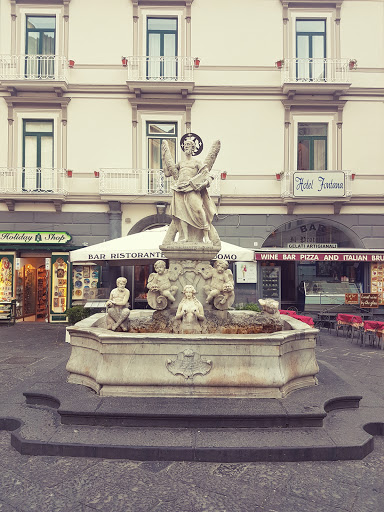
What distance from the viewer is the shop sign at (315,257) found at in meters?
14.5

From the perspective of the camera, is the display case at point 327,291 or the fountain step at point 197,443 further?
the display case at point 327,291

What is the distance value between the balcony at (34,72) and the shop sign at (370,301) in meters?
12.7

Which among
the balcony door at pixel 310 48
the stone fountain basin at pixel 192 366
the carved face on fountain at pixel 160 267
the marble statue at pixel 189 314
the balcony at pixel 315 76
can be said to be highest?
the balcony door at pixel 310 48

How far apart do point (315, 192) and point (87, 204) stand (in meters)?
8.39

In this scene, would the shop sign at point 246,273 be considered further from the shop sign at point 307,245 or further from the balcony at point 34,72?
the balcony at point 34,72

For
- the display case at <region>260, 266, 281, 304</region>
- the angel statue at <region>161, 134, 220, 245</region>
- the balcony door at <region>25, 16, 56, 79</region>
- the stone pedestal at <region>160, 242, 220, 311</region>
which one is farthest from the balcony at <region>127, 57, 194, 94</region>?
the stone pedestal at <region>160, 242, 220, 311</region>

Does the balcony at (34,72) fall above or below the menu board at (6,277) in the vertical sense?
above

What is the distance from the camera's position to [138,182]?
15.7 m

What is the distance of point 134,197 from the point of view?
15430 mm

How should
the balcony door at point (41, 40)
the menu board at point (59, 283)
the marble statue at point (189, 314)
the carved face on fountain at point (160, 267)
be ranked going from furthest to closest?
the balcony door at point (41, 40) < the menu board at point (59, 283) < the carved face on fountain at point (160, 267) < the marble statue at point (189, 314)

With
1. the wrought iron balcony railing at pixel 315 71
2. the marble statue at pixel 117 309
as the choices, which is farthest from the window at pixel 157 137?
the marble statue at pixel 117 309

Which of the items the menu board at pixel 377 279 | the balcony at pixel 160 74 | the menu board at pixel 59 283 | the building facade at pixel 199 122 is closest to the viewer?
the balcony at pixel 160 74

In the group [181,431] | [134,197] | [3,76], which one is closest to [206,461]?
[181,431]

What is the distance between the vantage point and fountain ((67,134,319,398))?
5582mm
